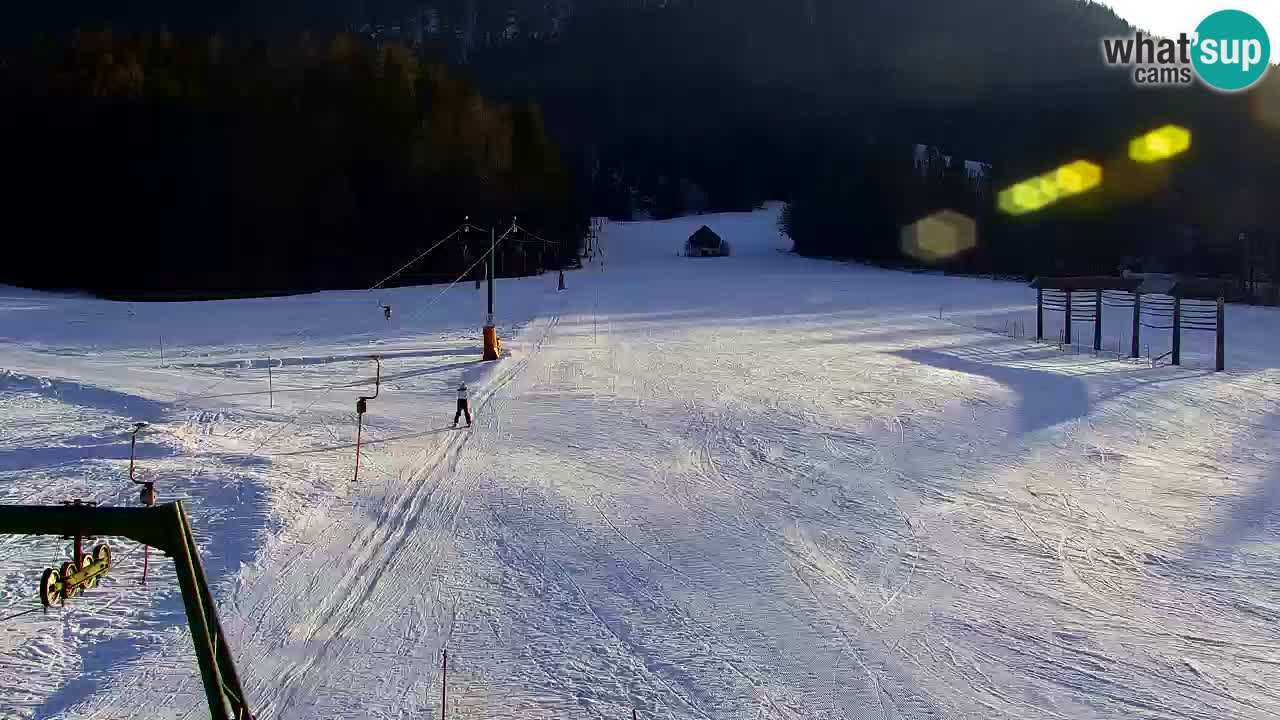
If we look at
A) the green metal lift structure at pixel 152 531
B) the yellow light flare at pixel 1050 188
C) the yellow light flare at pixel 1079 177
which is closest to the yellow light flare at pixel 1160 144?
the yellow light flare at pixel 1079 177

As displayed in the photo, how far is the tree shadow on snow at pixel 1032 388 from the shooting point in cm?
1469

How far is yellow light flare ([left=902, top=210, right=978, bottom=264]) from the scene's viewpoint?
232ft

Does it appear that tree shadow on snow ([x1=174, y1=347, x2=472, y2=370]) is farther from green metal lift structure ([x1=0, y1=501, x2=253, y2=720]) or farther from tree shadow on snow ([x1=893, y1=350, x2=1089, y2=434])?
green metal lift structure ([x1=0, y1=501, x2=253, y2=720])

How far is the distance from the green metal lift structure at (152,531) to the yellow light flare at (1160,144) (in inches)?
3044

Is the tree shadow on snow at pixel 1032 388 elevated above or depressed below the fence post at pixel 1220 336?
below

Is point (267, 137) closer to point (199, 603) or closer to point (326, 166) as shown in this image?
point (326, 166)

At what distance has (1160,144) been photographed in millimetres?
70812

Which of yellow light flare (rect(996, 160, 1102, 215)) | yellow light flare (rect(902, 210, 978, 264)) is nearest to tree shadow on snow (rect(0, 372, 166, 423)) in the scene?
yellow light flare (rect(902, 210, 978, 264))

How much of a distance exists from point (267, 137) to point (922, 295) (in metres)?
33.7

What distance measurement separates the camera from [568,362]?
789 inches

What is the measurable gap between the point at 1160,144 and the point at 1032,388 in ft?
213

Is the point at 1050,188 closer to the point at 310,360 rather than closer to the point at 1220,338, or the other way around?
the point at 1220,338

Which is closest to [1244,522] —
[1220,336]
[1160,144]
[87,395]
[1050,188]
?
Result: [1220,336]

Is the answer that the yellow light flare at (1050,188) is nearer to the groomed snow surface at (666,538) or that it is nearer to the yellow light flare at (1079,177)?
the yellow light flare at (1079,177)
